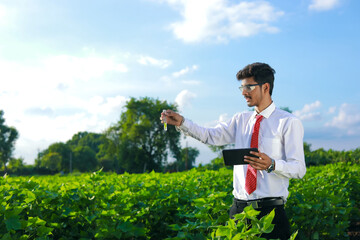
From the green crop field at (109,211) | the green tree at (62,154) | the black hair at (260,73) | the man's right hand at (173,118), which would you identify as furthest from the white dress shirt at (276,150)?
the green tree at (62,154)

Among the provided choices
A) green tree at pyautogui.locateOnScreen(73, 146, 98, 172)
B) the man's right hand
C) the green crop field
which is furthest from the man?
green tree at pyautogui.locateOnScreen(73, 146, 98, 172)

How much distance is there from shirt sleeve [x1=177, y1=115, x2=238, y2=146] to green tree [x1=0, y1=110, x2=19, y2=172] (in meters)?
Answer: 65.1

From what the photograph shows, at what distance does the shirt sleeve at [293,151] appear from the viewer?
3086 mm

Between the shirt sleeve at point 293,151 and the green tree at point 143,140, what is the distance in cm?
4310

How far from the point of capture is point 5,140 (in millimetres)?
62656

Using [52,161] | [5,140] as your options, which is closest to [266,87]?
[5,140]

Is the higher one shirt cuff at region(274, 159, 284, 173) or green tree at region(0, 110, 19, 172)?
green tree at region(0, 110, 19, 172)

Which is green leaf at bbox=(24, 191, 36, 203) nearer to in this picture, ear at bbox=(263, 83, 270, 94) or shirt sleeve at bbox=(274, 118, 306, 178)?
shirt sleeve at bbox=(274, 118, 306, 178)

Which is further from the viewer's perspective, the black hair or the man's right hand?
the man's right hand

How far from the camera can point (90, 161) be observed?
273 feet

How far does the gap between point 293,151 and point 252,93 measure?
64 centimetres

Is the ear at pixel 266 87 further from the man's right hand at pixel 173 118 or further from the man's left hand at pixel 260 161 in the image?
the man's right hand at pixel 173 118

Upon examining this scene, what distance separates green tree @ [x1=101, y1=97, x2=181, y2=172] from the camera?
47188mm

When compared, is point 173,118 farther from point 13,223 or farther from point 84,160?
point 84,160
